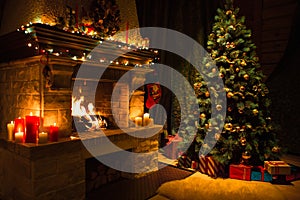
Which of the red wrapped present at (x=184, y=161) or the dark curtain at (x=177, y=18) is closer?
the red wrapped present at (x=184, y=161)

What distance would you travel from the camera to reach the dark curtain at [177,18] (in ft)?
15.2

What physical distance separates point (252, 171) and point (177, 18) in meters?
3.43

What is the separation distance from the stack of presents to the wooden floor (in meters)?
0.31

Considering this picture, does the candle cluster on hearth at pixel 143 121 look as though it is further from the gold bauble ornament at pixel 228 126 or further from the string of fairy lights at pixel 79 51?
the gold bauble ornament at pixel 228 126

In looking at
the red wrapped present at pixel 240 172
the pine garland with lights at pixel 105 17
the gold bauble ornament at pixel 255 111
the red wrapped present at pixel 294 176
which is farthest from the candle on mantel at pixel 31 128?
the red wrapped present at pixel 294 176

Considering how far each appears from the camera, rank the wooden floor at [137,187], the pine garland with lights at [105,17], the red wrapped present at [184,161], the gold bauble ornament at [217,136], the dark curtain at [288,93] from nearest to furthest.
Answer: the wooden floor at [137,187] < the pine garland with lights at [105,17] < the gold bauble ornament at [217,136] < the red wrapped present at [184,161] < the dark curtain at [288,93]

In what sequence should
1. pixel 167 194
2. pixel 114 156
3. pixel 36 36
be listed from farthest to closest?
pixel 114 156, pixel 167 194, pixel 36 36

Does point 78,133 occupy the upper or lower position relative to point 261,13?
lower

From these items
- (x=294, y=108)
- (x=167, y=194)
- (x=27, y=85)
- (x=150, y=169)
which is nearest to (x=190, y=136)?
(x=150, y=169)

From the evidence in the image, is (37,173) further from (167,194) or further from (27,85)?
(167,194)

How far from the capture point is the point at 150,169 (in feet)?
11.8

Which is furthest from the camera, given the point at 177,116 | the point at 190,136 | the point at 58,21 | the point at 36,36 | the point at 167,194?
the point at 177,116

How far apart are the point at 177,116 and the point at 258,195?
95.1 inches

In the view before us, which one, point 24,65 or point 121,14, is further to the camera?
point 121,14
